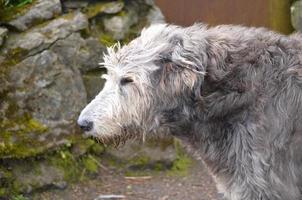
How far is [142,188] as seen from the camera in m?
7.36

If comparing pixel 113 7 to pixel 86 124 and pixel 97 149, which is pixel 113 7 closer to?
pixel 97 149

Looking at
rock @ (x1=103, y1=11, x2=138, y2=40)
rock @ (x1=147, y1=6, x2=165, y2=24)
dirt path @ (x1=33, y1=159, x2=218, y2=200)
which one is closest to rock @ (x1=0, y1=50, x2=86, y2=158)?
dirt path @ (x1=33, y1=159, x2=218, y2=200)

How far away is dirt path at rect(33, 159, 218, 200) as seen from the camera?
7.17 m

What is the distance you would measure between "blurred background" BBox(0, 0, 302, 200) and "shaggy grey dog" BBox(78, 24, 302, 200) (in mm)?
2067

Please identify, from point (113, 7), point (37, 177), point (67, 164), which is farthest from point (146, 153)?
point (113, 7)

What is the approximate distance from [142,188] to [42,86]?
139 cm

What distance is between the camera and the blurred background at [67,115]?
273 inches

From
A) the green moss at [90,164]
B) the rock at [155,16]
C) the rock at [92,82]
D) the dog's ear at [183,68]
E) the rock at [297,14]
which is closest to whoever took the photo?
the dog's ear at [183,68]

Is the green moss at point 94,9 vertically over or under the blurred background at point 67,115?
over

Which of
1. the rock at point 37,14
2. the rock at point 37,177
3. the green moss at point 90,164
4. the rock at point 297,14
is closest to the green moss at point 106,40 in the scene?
the rock at point 37,14

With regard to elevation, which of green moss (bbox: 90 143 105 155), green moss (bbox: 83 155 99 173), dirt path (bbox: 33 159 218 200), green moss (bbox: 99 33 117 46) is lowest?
dirt path (bbox: 33 159 218 200)

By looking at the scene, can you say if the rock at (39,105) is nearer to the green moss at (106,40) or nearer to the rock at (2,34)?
the rock at (2,34)

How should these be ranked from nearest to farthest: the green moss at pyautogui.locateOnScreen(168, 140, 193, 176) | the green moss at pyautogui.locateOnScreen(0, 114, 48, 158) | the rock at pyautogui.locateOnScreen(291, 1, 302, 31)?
the green moss at pyautogui.locateOnScreen(0, 114, 48, 158), the green moss at pyautogui.locateOnScreen(168, 140, 193, 176), the rock at pyautogui.locateOnScreen(291, 1, 302, 31)

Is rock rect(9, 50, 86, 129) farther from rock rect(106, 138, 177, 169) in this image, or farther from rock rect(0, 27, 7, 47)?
rock rect(106, 138, 177, 169)
